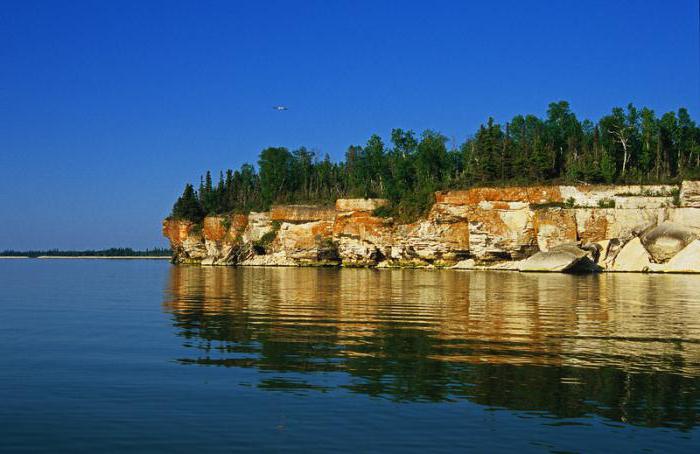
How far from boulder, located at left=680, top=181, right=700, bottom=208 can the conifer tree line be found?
3.20 m

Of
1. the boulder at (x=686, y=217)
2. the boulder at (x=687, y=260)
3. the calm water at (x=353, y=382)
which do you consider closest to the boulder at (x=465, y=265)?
the boulder at (x=686, y=217)

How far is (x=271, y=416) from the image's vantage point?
381 inches

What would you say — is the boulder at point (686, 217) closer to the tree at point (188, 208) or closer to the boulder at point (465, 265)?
the boulder at point (465, 265)

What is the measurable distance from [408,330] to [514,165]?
69190 millimetres

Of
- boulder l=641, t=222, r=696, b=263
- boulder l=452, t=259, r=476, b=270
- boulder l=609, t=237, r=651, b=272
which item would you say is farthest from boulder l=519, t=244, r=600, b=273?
boulder l=452, t=259, r=476, b=270

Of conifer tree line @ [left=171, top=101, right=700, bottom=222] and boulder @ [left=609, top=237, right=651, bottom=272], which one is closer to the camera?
boulder @ [left=609, top=237, right=651, bottom=272]

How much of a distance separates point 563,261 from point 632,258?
695 centimetres

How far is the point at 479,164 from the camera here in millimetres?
86500

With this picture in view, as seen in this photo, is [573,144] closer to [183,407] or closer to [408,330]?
[408,330]

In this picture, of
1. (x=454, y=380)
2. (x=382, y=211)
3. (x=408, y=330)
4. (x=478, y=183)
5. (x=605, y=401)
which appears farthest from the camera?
(x=382, y=211)

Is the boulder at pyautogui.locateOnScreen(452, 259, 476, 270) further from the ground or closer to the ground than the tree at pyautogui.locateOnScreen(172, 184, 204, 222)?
closer to the ground

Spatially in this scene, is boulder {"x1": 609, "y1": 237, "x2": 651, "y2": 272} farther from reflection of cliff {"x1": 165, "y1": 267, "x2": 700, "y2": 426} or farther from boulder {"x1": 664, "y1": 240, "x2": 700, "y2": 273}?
reflection of cliff {"x1": 165, "y1": 267, "x2": 700, "y2": 426}

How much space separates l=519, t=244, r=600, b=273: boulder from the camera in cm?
6350

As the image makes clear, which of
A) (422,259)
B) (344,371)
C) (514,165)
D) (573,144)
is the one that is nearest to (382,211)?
(422,259)
